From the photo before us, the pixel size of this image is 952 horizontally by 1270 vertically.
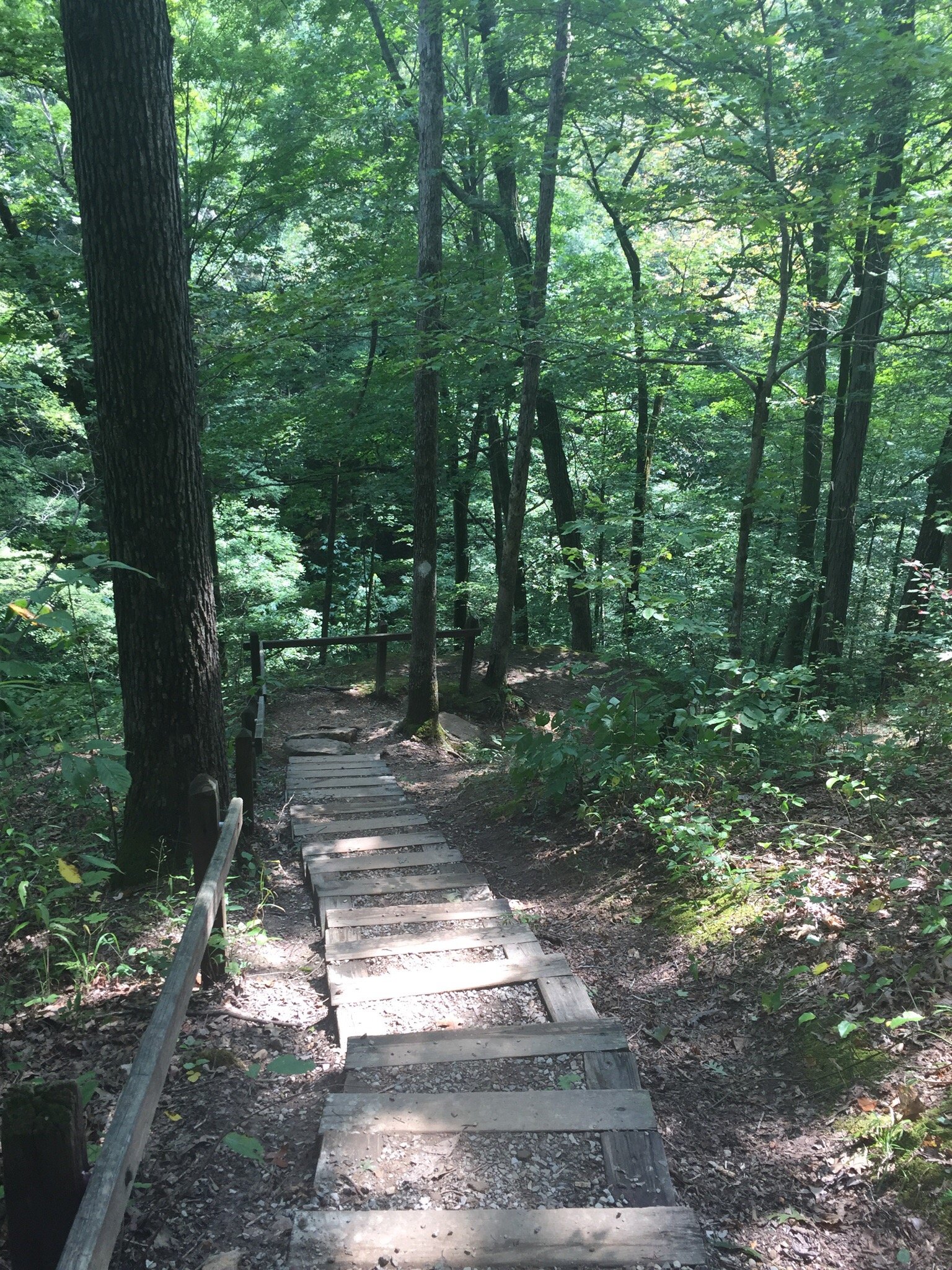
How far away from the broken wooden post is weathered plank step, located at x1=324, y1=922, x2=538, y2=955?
242cm

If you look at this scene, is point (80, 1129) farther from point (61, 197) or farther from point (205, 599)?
point (61, 197)

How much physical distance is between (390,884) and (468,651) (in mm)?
6764

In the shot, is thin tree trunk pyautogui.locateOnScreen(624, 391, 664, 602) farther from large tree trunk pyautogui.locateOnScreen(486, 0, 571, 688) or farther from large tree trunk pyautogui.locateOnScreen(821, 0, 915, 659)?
large tree trunk pyautogui.locateOnScreen(486, 0, 571, 688)

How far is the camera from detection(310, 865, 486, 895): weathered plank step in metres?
4.90

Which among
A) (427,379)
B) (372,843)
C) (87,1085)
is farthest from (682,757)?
(427,379)

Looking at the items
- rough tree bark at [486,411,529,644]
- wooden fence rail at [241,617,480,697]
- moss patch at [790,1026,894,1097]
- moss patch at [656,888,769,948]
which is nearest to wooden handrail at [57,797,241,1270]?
moss patch at [790,1026,894,1097]

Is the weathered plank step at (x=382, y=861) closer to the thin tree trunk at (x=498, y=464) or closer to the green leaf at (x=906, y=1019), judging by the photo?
the green leaf at (x=906, y=1019)

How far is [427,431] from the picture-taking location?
Result: 912cm

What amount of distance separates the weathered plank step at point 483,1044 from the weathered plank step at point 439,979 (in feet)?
1.23

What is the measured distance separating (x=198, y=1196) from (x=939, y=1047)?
2562mm

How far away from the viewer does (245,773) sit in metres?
5.84

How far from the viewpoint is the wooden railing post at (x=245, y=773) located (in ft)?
18.9

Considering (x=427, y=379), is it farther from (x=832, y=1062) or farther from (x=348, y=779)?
(x=832, y=1062)

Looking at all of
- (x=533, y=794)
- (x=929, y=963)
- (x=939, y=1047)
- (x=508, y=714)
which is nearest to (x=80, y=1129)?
(x=939, y=1047)
